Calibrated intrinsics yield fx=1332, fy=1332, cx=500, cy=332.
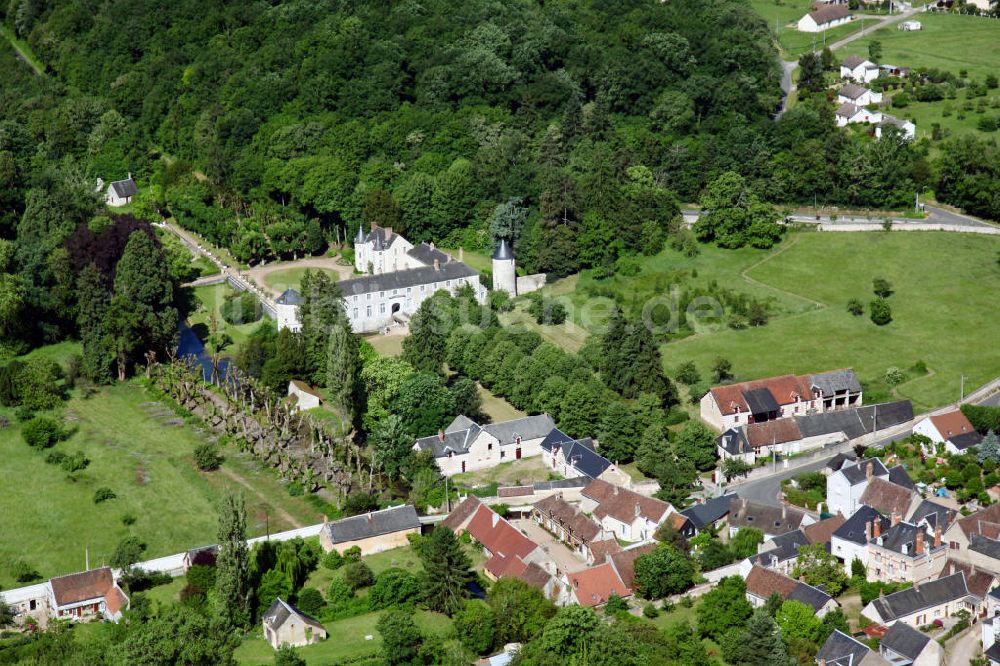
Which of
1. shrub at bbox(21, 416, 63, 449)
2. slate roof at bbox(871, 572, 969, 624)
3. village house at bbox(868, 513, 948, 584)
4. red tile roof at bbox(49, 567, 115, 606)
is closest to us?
slate roof at bbox(871, 572, 969, 624)

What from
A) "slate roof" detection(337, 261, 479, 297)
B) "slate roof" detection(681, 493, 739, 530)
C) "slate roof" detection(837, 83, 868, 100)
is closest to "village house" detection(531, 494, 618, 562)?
"slate roof" detection(681, 493, 739, 530)

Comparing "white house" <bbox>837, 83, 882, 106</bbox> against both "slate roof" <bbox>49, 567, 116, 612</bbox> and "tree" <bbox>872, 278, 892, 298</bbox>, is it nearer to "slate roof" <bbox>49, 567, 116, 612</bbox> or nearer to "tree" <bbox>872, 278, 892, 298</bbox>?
"tree" <bbox>872, 278, 892, 298</bbox>

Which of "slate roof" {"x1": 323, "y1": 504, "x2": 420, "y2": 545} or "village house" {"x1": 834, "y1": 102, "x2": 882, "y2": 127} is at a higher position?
"village house" {"x1": 834, "y1": 102, "x2": 882, "y2": 127}

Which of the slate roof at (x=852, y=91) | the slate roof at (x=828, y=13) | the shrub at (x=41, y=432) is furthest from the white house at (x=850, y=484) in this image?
the slate roof at (x=828, y=13)

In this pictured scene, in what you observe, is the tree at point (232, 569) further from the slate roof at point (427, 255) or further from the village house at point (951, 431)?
the slate roof at point (427, 255)

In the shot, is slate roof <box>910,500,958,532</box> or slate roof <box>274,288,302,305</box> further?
slate roof <box>274,288,302,305</box>

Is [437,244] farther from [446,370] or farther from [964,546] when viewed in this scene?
[964,546]

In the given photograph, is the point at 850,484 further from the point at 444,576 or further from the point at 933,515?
the point at 444,576

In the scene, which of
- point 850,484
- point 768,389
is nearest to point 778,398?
point 768,389
